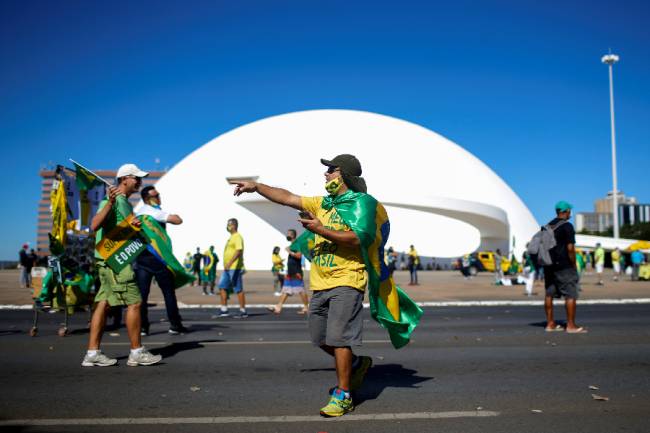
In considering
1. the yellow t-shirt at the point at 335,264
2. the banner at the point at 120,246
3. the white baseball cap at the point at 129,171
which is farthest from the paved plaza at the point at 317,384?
the white baseball cap at the point at 129,171

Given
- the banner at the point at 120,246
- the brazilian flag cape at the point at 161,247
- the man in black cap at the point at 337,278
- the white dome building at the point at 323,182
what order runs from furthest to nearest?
the white dome building at the point at 323,182 → the brazilian flag cape at the point at 161,247 → the banner at the point at 120,246 → the man in black cap at the point at 337,278

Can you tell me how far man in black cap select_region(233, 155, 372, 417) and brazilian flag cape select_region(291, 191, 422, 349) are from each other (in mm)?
54

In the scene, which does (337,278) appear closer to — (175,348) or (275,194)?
(275,194)

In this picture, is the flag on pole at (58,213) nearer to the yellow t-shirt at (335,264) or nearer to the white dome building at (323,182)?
the yellow t-shirt at (335,264)

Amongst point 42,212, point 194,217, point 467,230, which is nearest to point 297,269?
point 194,217

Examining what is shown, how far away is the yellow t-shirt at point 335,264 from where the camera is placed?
3.92 m

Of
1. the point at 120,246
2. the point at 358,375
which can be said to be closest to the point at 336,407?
the point at 358,375

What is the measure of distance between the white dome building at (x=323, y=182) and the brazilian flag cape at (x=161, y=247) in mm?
37720

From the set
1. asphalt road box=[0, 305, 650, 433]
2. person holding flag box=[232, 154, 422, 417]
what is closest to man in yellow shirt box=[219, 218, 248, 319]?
asphalt road box=[0, 305, 650, 433]

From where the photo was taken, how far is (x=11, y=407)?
153 inches

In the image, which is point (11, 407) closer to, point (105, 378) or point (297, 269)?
point (105, 378)

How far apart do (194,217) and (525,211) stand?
34065mm

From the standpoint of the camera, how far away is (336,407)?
371 cm

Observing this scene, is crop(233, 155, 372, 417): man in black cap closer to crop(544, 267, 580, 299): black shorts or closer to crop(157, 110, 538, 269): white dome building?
crop(544, 267, 580, 299): black shorts
